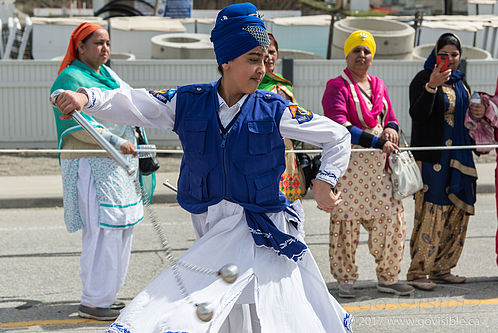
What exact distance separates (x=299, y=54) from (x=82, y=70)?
9386 millimetres

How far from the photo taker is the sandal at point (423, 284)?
20.2 ft

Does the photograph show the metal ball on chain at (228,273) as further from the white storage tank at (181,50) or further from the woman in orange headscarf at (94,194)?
the white storage tank at (181,50)

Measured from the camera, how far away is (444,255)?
6.30 meters

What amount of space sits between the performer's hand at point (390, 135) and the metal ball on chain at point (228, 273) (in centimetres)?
257

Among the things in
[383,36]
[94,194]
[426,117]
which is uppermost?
[426,117]

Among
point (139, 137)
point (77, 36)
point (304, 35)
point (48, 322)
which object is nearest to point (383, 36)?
point (304, 35)

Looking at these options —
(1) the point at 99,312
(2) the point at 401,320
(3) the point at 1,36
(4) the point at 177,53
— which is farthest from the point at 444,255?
(3) the point at 1,36

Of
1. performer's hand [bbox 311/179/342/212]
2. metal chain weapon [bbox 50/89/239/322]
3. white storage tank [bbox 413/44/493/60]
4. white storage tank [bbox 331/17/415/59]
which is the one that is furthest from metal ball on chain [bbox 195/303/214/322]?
white storage tank [bbox 413/44/493/60]

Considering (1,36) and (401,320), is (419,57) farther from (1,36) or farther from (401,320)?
(401,320)

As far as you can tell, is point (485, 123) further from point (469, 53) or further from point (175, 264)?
point (469, 53)

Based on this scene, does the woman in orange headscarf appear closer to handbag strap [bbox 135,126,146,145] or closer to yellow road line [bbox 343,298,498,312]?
handbag strap [bbox 135,126,146,145]

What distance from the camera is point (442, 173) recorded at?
616 cm

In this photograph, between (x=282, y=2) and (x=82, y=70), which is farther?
(x=282, y=2)

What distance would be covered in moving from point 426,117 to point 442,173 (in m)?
0.45
